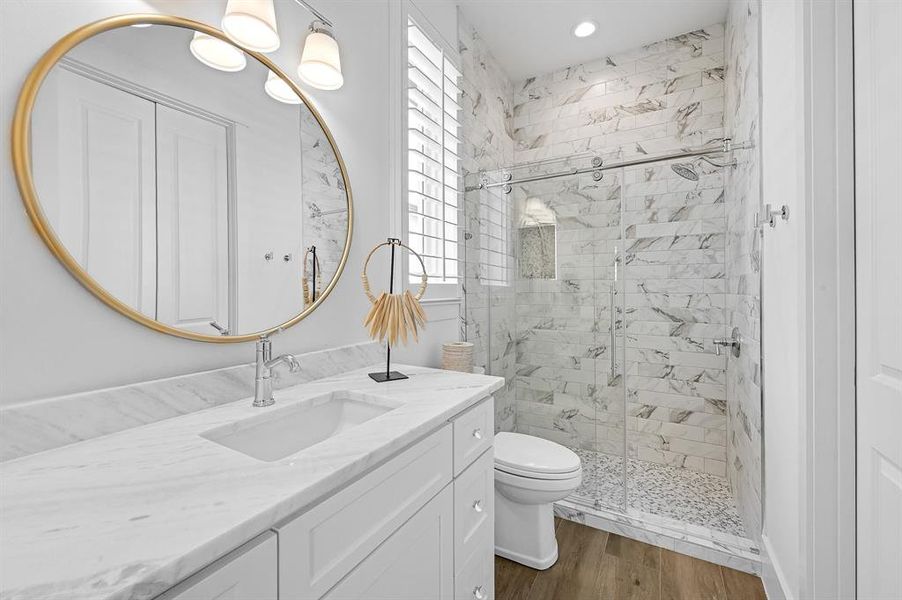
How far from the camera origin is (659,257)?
2680mm

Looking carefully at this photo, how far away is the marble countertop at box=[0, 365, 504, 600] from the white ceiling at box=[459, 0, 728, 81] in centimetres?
262

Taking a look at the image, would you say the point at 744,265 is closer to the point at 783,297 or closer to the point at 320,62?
the point at 783,297

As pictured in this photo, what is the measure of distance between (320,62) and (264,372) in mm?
1063

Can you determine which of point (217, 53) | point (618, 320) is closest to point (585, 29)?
point (618, 320)

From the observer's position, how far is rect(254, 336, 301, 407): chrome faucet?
1.08 meters

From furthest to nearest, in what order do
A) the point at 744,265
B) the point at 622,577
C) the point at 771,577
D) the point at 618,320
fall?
the point at 618,320 < the point at 744,265 < the point at 622,577 < the point at 771,577

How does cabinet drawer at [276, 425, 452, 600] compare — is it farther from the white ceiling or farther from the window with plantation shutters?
the white ceiling

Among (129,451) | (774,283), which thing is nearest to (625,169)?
(774,283)

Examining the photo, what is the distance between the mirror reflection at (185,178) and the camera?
0.86 meters

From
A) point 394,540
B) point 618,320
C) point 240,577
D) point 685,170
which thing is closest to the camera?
point 240,577

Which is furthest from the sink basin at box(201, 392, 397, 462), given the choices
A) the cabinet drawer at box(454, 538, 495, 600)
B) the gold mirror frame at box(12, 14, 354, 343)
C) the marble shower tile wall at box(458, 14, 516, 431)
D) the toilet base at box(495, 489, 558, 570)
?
the marble shower tile wall at box(458, 14, 516, 431)

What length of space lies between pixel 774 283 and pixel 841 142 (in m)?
0.55

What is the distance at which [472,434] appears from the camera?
126 cm

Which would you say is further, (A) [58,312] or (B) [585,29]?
(B) [585,29]
